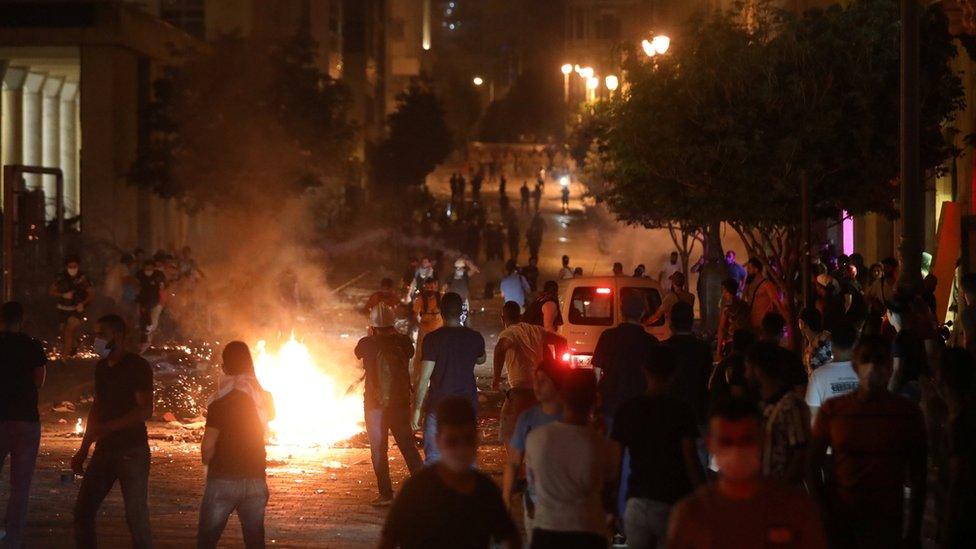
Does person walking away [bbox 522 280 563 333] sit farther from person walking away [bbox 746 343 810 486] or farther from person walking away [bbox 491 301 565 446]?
person walking away [bbox 746 343 810 486]

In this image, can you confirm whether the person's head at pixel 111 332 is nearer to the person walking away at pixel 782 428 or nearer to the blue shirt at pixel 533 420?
the blue shirt at pixel 533 420

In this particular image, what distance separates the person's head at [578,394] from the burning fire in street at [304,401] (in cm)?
807

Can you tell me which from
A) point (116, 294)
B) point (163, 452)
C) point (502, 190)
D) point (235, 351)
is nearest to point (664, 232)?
point (502, 190)

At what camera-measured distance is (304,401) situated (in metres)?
16.7

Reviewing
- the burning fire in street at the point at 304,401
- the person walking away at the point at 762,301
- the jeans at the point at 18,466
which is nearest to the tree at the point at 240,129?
the burning fire in street at the point at 304,401

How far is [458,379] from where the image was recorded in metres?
9.88

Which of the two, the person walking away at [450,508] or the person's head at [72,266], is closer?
the person walking away at [450,508]

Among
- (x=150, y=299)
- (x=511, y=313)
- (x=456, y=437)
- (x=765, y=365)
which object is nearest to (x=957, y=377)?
(x=765, y=365)

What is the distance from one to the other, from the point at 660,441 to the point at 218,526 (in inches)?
96.5

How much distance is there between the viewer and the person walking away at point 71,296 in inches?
805

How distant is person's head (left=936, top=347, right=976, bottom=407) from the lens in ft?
21.8

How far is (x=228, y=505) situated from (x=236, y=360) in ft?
2.55

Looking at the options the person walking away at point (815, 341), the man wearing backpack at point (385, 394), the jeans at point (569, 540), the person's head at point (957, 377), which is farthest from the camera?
the person walking away at point (815, 341)

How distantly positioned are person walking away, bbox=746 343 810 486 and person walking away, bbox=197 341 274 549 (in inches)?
106
